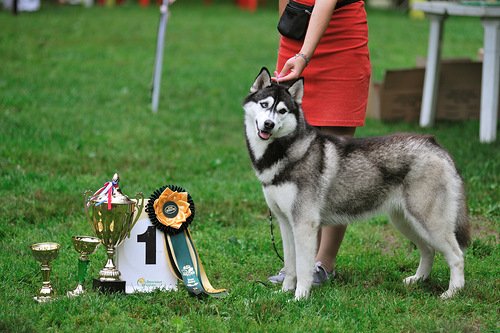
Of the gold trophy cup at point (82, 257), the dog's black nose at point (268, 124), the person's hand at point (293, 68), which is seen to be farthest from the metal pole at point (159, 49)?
the dog's black nose at point (268, 124)

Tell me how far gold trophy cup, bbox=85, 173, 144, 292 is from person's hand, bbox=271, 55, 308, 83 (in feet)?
3.35

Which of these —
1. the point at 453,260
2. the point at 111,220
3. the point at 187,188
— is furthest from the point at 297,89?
the point at 187,188

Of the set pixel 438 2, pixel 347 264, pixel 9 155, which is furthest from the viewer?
pixel 438 2

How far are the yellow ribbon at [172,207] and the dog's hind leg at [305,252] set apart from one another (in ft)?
2.04

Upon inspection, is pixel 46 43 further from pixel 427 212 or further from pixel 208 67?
pixel 427 212

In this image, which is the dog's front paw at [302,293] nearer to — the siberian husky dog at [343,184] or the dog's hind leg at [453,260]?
the siberian husky dog at [343,184]

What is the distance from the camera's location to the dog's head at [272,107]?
12.2 ft

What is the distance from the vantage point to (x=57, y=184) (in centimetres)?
604

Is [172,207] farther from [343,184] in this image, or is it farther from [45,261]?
[343,184]

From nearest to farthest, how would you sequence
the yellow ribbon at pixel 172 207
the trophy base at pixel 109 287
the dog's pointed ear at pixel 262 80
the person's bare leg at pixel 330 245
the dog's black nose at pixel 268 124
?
1. the dog's black nose at pixel 268 124
2. the dog's pointed ear at pixel 262 80
3. the trophy base at pixel 109 287
4. the yellow ribbon at pixel 172 207
5. the person's bare leg at pixel 330 245

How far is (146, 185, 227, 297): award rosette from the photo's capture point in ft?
13.1

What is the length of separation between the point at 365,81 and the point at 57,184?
9.48 ft

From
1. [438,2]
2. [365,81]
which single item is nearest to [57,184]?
[365,81]

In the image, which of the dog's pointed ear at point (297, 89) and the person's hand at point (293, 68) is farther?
the person's hand at point (293, 68)
